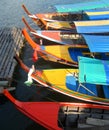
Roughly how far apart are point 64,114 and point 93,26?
1021 cm

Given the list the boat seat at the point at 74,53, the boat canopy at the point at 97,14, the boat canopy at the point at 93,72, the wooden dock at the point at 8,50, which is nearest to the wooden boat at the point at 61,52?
the boat seat at the point at 74,53

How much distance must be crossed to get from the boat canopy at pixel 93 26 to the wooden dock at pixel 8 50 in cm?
560

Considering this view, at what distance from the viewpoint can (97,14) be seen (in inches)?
990

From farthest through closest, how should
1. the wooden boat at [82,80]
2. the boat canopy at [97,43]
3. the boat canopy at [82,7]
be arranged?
the boat canopy at [82,7] < the boat canopy at [97,43] < the wooden boat at [82,80]

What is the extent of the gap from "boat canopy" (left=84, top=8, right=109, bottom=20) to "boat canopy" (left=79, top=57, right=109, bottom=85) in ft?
30.1

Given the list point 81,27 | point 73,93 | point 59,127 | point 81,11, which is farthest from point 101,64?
point 81,11

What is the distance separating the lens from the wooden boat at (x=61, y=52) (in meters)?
19.4

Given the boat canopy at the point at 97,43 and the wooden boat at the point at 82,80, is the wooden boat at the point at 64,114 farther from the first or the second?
the boat canopy at the point at 97,43

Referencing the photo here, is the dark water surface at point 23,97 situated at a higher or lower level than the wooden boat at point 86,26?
lower

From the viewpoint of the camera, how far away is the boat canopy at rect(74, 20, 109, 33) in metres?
21.2

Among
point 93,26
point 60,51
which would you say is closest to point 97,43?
point 60,51

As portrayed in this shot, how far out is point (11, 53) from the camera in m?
21.5

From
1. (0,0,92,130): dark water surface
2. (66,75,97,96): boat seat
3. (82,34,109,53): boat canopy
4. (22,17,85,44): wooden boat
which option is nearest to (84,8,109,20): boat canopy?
(22,17,85,44): wooden boat

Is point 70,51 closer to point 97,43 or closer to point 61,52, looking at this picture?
point 61,52
